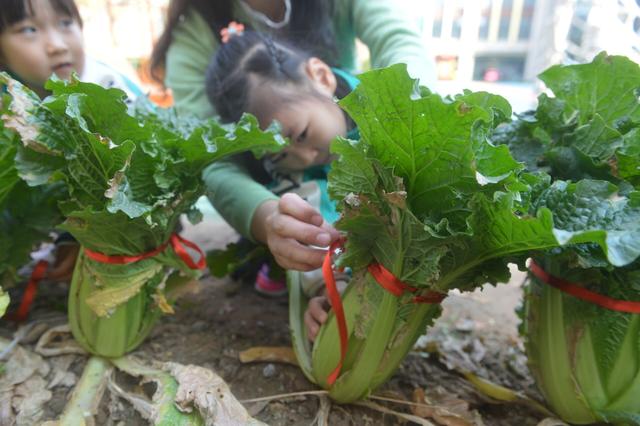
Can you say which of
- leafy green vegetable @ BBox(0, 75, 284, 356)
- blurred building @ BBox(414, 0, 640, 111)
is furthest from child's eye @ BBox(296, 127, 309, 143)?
blurred building @ BBox(414, 0, 640, 111)

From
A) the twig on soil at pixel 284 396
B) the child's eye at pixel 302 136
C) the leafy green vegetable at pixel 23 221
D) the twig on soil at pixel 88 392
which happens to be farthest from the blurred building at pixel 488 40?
the twig on soil at pixel 88 392

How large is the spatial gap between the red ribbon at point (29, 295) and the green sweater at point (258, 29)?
0.67 metres

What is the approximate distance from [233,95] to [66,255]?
0.93 metres

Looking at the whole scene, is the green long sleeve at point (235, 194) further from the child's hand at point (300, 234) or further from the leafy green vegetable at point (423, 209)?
the leafy green vegetable at point (423, 209)

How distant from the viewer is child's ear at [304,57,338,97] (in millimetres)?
1904

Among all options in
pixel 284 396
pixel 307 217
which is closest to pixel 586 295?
pixel 307 217

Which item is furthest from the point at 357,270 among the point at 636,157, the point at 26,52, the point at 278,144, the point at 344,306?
the point at 26,52

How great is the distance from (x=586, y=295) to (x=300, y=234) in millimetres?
731

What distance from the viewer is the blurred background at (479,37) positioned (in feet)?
16.7

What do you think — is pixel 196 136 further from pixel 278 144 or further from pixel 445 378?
pixel 445 378

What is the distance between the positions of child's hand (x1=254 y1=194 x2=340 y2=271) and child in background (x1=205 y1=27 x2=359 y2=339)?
384 millimetres

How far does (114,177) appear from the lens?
109 cm

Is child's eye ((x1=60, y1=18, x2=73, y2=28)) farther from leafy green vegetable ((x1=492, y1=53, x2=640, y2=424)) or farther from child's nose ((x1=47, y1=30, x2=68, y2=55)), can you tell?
leafy green vegetable ((x1=492, y1=53, x2=640, y2=424))

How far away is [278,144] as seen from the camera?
1.41 meters
